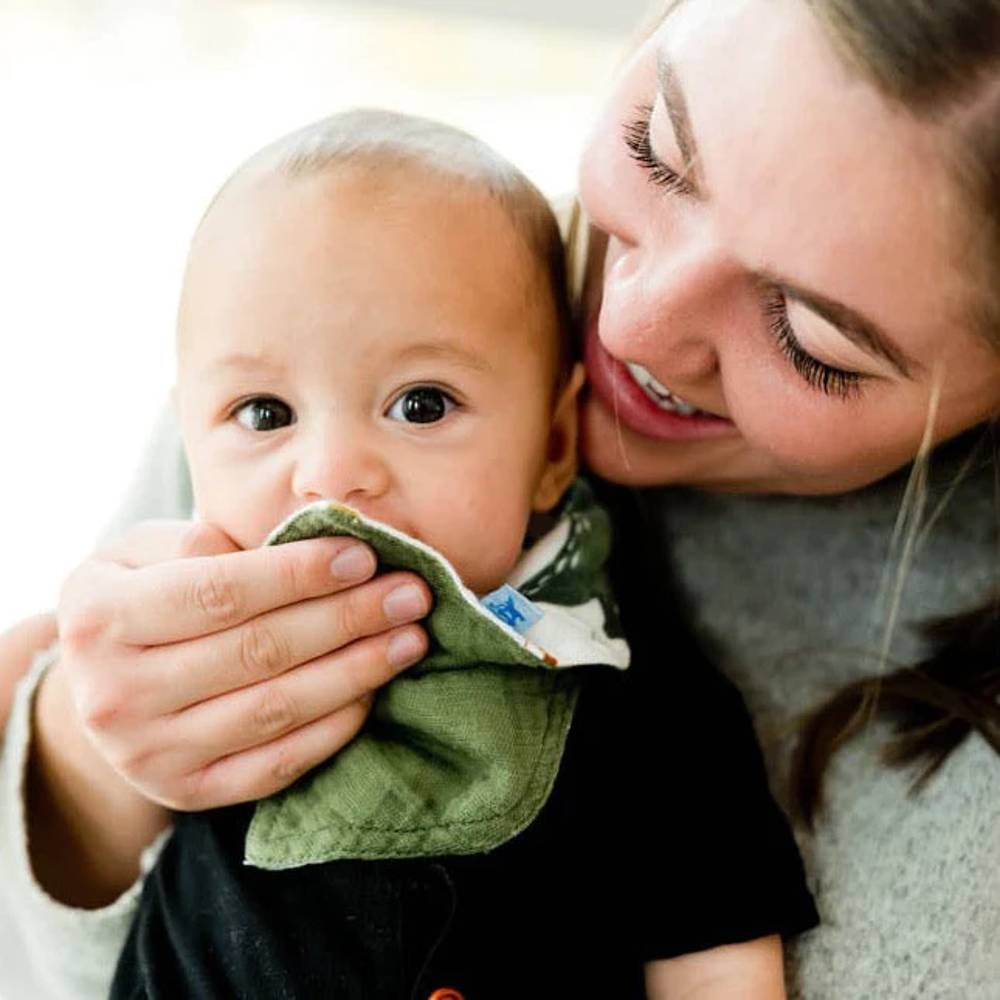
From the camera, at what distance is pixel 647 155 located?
3.10 ft

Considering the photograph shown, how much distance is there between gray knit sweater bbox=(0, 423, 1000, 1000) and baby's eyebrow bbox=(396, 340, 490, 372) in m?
0.37

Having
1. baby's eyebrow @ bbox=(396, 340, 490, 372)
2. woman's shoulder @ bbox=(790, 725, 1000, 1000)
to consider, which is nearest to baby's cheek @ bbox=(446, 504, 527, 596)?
baby's eyebrow @ bbox=(396, 340, 490, 372)

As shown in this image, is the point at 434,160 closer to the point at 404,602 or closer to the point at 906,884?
the point at 404,602

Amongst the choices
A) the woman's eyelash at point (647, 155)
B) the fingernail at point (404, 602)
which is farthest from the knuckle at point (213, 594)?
the woman's eyelash at point (647, 155)

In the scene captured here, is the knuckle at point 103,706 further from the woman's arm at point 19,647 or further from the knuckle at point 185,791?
the woman's arm at point 19,647

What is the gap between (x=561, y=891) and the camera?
3.14 ft

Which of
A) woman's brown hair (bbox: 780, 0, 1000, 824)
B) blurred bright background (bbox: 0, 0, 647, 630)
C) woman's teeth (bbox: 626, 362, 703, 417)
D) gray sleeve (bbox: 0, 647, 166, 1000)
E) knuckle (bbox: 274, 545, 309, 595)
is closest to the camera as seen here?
woman's brown hair (bbox: 780, 0, 1000, 824)

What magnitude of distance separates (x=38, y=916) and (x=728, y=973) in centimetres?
58

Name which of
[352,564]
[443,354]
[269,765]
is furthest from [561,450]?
[269,765]

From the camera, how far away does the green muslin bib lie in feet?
2.98

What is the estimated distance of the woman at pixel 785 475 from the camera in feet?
2.62

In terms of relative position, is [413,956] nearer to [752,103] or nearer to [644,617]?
[644,617]

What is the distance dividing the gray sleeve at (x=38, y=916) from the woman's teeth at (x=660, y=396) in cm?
60

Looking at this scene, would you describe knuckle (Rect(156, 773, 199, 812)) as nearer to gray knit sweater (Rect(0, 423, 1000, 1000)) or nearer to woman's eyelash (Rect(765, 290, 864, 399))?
gray knit sweater (Rect(0, 423, 1000, 1000))
